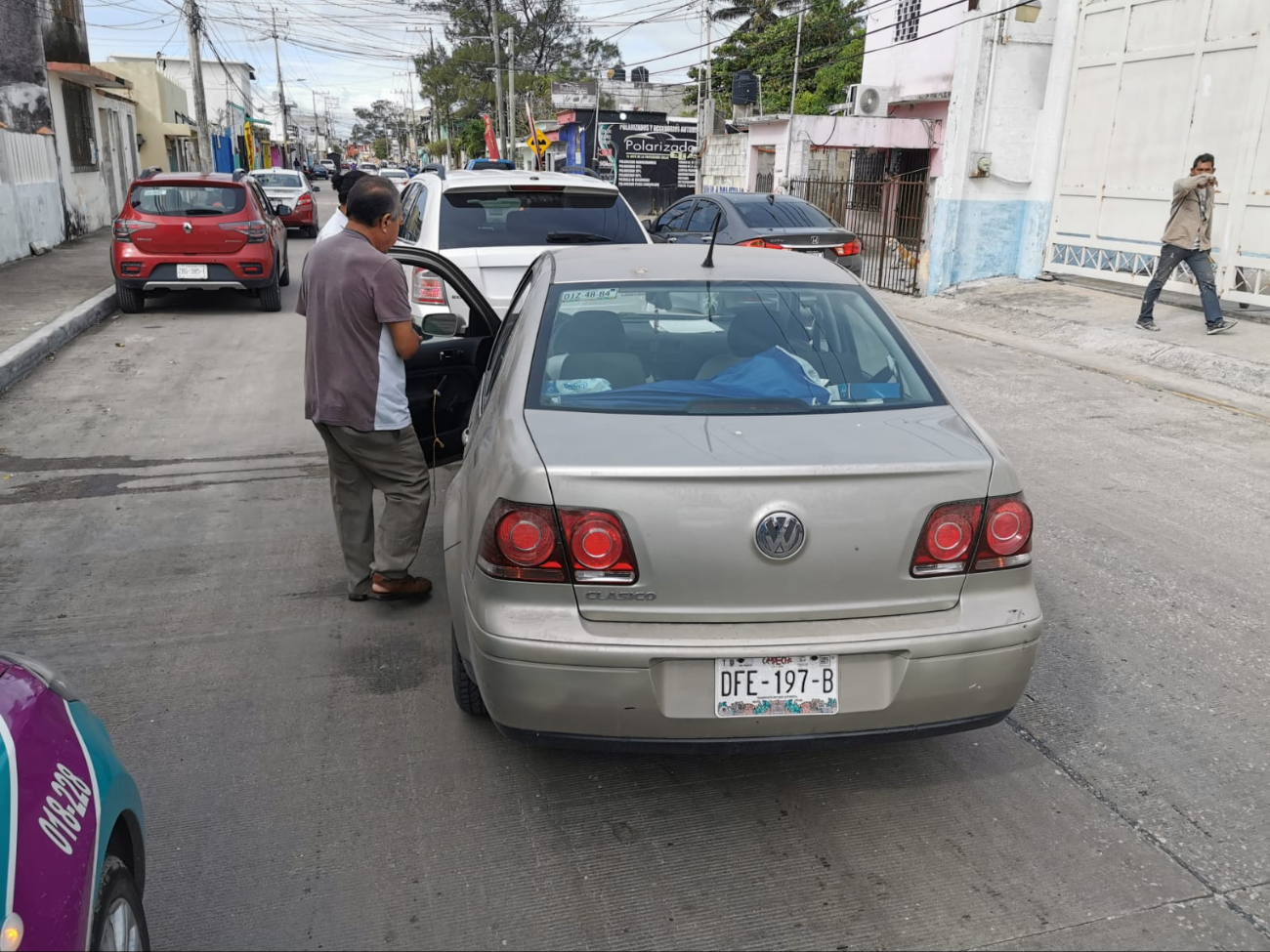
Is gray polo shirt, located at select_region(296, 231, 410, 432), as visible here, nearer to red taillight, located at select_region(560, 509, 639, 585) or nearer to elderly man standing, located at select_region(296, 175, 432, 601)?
elderly man standing, located at select_region(296, 175, 432, 601)

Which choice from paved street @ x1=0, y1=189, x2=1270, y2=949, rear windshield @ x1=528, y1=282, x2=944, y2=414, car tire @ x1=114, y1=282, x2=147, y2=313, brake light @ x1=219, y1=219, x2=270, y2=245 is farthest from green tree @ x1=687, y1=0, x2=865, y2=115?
rear windshield @ x1=528, y1=282, x2=944, y2=414

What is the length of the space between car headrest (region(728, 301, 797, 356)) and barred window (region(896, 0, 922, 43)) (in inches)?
756

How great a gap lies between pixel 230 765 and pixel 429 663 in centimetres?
91

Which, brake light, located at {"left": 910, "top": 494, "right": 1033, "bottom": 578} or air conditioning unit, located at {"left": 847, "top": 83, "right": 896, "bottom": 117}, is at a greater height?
air conditioning unit, located at {"left": 847, "top": 83, "right": 896, "bottom": 117}

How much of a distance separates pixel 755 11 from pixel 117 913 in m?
56.2

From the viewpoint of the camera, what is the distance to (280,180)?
89.1 feet

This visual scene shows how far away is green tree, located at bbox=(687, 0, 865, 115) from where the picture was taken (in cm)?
4422

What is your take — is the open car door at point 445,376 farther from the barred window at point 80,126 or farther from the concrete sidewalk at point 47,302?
the barred window at point 80,126

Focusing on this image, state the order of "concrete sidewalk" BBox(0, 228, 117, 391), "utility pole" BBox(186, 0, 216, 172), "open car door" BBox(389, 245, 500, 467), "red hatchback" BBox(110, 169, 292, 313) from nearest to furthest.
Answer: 1. "open car door" BBox(389, 245, 500, 467)
2. "concrete sidewalk" BBox(0, 228, 117, 391)
3. "red hatchback" BBox(110, 169, 292, 313)
4. "utility pole" BBox(186, 0, 216, 172)

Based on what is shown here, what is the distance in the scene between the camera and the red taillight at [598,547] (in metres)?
2.71

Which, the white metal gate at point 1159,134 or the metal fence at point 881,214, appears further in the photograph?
the metal fence at point 881,214

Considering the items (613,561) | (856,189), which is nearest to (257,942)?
(613,561)

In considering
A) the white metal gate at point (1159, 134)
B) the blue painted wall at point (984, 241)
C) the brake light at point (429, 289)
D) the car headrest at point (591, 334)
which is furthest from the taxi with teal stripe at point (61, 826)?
the blue painted wall at point (984, 241)

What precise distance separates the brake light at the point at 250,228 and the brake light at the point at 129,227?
78 cm
